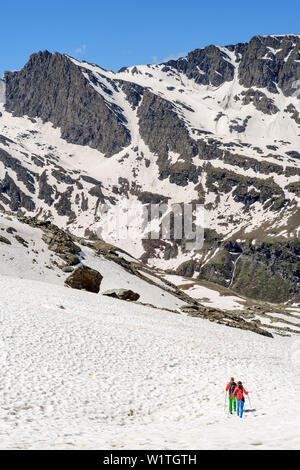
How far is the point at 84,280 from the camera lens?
176 feet

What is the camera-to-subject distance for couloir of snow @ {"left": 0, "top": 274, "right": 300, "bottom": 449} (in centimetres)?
1539

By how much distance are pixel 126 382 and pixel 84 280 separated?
31.5m

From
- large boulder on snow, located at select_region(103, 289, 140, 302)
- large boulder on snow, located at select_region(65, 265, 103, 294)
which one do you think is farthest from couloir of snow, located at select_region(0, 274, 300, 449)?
large boulder on snow, located at select_region(65, 265, 103, 294)

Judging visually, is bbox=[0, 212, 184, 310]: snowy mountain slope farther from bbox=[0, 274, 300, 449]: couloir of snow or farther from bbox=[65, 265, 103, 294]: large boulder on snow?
bbox=[0, 274, 300, 449]: couloir of snow

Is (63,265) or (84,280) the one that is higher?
(63,265)

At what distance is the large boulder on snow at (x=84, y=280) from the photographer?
53.5 meters

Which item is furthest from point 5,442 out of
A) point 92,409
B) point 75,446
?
point 92,409

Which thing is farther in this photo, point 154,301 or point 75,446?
point 154,301

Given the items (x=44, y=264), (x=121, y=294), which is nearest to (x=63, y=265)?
(x=44, y=264)

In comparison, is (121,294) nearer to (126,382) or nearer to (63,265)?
(63,265)

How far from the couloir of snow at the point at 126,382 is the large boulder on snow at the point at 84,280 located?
1438 centimetres

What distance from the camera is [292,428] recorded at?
51.3 feet
